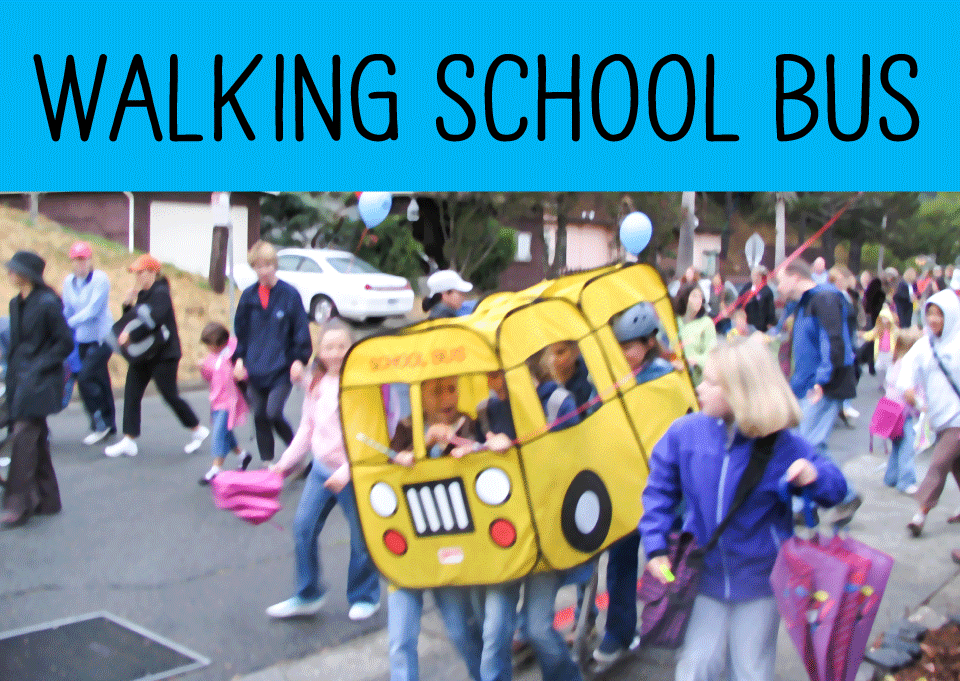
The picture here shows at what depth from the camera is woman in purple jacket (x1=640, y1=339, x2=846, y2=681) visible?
2.95 m

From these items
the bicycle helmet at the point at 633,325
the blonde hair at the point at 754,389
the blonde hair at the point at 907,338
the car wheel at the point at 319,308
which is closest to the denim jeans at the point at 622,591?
the bicycle helmet at the point at 633,325

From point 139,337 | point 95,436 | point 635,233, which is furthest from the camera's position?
point 95,436

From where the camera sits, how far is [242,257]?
22.8m

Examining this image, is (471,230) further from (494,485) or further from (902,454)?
(494,485)

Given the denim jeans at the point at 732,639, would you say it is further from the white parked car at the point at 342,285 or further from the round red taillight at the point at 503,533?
the white parked car at the point at 342,285

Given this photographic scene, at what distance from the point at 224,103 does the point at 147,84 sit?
278mm

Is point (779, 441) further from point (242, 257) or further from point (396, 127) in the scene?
point (242, 257)

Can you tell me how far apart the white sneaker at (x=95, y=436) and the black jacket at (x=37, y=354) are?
110 inches

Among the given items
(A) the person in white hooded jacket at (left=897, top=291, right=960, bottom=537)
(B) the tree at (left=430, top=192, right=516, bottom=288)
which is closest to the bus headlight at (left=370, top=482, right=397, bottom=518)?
(A) the person in white hooded jacket at (left=897, top=291, right=960, bottom=537)

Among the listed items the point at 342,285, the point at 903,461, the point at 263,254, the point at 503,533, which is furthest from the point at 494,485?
the point at 342,285

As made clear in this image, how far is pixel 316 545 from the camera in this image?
4.78 metres

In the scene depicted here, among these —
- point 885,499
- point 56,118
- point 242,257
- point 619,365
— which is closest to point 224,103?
point 56,118

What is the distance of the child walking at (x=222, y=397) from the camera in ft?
24.1

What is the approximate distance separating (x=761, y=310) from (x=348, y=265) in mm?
7985
